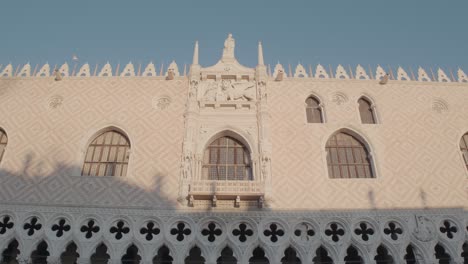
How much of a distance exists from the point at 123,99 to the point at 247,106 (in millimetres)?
4025

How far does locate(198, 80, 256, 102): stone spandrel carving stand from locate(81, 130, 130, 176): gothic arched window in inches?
114

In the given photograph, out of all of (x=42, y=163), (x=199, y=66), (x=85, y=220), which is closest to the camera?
(x=85, y=220)

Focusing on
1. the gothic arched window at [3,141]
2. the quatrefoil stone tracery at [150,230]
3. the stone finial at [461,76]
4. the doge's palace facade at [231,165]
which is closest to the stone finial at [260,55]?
the doge's palace facade at [231,165]

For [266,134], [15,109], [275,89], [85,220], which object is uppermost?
[275,89]

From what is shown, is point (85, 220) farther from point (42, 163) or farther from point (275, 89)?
point (275, 89)

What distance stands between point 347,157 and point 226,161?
3673mm

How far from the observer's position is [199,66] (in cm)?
1265

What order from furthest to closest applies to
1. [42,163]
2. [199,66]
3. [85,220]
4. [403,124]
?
1. [199,66]
2. [403,124]
3. [42,163]
4. [85,220]

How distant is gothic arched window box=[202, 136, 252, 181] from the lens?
1093 centimetres

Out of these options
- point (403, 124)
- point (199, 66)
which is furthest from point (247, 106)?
point (403, 124)

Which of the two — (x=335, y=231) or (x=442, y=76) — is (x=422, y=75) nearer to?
(x=442, y=76)

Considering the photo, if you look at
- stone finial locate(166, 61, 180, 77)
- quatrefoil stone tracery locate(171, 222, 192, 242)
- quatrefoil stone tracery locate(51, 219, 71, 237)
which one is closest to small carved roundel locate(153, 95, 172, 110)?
stone finial locate(166, 61, 180, 77)

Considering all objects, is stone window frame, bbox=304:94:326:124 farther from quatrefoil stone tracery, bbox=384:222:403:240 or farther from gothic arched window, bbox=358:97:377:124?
quatrefoil stone tracery, bbox=384:222:403:240

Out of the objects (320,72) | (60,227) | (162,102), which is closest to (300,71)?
(320,72)
